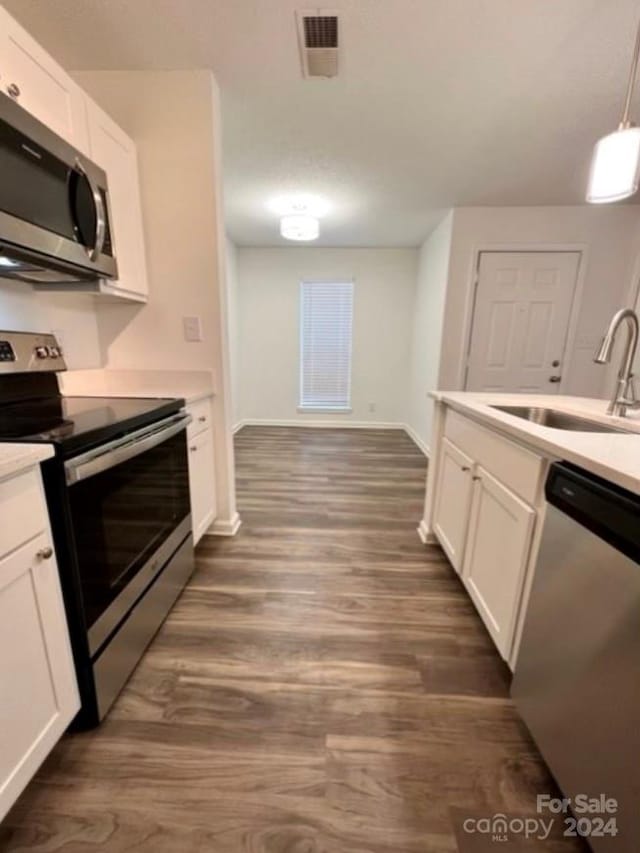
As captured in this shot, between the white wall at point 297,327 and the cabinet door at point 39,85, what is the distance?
350 cm

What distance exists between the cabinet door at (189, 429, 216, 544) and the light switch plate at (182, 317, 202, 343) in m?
0.53

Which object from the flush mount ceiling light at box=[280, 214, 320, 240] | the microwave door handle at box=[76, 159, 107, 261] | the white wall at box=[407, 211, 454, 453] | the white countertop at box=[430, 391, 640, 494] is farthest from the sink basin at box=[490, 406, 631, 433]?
the flush mount ceiling light at box=[280, 214, 320, 240]

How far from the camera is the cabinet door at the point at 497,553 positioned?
119 cm

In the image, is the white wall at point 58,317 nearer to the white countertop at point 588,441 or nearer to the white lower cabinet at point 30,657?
the white lower cabinet at point 30,657

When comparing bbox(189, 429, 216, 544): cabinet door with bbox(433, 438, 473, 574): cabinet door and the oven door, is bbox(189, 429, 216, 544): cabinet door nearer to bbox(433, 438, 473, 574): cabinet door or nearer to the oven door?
the oven door

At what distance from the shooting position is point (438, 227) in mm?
3984

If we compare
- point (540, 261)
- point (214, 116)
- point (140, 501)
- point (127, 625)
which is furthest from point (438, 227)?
point (127, 625)

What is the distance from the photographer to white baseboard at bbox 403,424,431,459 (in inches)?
163

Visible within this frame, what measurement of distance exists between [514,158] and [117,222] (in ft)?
8.70

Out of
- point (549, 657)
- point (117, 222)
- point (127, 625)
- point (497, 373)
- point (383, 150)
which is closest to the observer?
point (549, 657)

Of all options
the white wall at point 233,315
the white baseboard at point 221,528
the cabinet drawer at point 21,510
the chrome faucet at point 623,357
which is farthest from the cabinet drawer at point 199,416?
the white wall at point 233,315

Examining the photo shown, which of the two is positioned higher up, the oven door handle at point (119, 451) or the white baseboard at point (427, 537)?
the oven door handle at point (119, 451)

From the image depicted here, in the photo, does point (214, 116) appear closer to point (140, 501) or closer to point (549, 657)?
point (140, 501)

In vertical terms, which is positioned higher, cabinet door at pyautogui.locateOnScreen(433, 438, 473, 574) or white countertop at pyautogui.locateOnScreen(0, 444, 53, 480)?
white countertop at pyautogui.locateOnScreen(0, 444, 53, 480)
